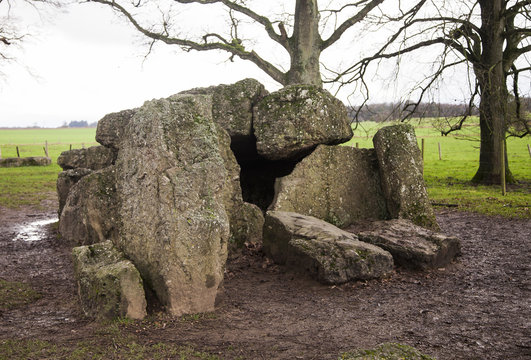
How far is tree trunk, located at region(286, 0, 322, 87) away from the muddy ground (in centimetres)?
1115

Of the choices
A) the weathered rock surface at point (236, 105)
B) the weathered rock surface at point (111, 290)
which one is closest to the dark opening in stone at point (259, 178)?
the weathered rock surface at point (236, 105)

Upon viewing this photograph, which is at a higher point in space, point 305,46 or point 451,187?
point 305,46

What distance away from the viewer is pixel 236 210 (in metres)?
9.57

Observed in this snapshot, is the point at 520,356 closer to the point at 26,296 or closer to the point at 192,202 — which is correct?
the point at 192,202

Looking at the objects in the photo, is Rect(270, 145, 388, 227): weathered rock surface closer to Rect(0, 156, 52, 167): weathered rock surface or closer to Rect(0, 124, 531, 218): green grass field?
Rect(0, 124, 531, 218): green grass field

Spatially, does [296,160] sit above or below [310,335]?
above

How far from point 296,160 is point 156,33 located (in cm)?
1384

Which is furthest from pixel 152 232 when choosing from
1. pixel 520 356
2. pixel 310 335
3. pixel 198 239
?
pixel 520 356

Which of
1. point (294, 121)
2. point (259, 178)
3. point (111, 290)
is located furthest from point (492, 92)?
point (111, 290)

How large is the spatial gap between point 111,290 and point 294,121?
5910mm

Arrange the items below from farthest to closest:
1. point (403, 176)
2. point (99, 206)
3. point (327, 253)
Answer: point (403, 176) < point (99, 206) < point (327, 253)

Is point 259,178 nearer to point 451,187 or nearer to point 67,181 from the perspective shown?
point 67,181

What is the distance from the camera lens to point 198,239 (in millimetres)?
6113

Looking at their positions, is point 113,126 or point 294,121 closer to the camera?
point 294,121
